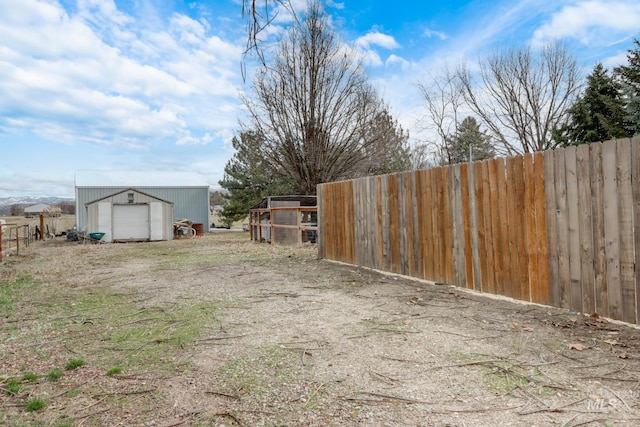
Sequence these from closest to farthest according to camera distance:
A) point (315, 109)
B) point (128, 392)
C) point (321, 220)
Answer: point (128, 392), point (321, 220), point (315, 109)

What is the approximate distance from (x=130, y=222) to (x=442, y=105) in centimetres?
1616

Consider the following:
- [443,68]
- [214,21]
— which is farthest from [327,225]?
[443,68]

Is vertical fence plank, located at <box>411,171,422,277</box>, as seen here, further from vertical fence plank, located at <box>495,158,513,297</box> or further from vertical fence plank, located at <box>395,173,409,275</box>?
vertical fence plank, located at <box>495,158,513,297</box>

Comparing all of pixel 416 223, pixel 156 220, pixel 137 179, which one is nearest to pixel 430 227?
pixel 416 223

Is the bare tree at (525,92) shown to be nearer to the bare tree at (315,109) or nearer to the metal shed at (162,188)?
the bare tree at (315,109)

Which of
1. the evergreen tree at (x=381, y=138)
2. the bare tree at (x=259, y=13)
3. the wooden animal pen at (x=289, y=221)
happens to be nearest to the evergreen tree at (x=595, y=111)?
the evergreen tree at (x=381, y=138)

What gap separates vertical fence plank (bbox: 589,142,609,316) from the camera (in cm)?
371

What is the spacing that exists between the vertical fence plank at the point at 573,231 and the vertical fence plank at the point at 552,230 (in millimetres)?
151

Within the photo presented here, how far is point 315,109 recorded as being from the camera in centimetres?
1627

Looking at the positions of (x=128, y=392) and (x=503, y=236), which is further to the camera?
(x=503, y=236)

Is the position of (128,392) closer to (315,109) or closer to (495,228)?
(495,228)

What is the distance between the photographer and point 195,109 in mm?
10312

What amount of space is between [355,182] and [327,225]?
4.64 ft

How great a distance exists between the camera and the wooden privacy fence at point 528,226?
142 inches
